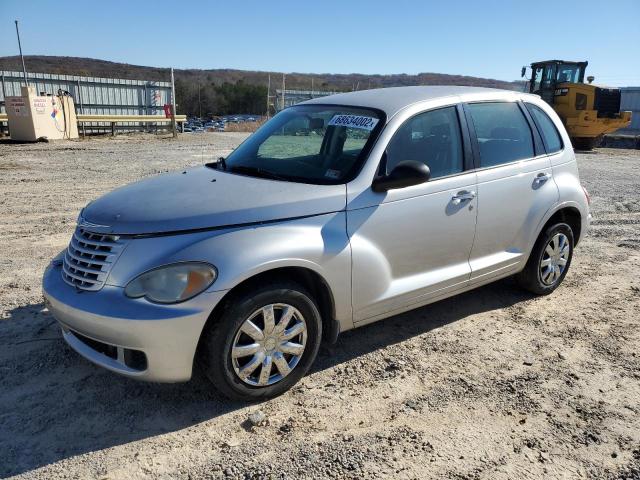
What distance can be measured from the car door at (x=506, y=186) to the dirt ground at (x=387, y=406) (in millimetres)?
599

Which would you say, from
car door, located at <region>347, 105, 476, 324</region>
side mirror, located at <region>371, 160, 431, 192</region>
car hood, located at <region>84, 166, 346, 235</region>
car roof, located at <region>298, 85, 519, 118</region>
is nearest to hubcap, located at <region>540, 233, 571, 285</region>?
car door, located at <region>347, 105, 476, 324</region>

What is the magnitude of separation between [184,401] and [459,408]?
1.71 metres

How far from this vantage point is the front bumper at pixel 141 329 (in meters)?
2.89

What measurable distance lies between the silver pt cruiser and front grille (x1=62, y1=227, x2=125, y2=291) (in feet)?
0.03

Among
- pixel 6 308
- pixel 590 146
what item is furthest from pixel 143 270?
pixel 590 146

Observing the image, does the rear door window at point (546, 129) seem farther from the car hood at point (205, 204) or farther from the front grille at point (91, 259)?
the front grille at point (91, 259)

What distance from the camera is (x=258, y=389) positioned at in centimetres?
329

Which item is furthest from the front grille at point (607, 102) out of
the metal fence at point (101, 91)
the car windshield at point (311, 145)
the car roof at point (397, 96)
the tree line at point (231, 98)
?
the tree line at point (231, 98)

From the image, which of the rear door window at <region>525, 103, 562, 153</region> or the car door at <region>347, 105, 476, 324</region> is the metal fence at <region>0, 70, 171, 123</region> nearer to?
the rear door window at <region>525, 103, 562, 153</region>

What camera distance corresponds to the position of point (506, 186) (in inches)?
177

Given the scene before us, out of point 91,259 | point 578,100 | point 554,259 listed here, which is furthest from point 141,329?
point 578,100

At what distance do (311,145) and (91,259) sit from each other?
1916mm

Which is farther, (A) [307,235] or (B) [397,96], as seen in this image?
(B) [397,96]

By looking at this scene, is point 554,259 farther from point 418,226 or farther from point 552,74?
point 552,74
